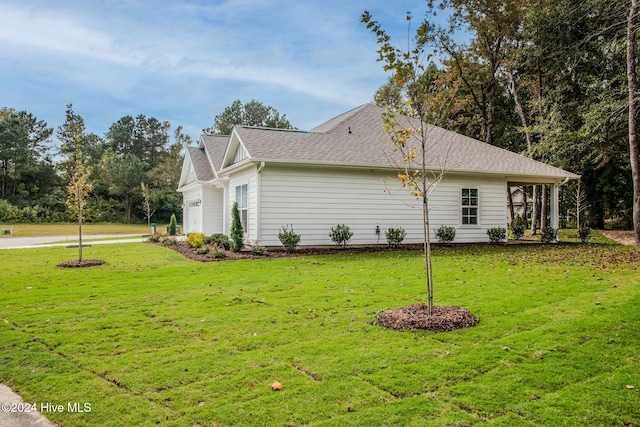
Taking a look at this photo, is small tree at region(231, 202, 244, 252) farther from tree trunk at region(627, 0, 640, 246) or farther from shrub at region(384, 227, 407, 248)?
tree trunk at region(627, 0, 640, 246)

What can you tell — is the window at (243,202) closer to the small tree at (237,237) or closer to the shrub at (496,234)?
the small tree at (237,237)

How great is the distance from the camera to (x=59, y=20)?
12352 mm

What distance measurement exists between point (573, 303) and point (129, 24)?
14464 mm

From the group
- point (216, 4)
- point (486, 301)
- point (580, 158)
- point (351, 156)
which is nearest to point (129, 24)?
point (216, 4)

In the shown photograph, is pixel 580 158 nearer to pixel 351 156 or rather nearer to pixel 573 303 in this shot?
pixel 351 156

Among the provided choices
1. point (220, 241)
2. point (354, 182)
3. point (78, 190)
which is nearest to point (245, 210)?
point (220, 241)

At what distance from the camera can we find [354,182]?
15.2m

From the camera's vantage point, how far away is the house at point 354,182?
14273mm

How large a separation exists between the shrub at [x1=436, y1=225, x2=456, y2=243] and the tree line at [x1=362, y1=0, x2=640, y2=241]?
497cm

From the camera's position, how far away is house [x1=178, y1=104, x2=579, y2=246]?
14.3 metres

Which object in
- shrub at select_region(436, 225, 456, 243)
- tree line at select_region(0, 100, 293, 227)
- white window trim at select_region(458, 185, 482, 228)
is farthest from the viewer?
tree line at select_region(0, 100, 293, 227)

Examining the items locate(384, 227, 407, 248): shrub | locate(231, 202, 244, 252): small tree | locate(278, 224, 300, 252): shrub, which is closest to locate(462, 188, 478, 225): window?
locate(384, 227, 407, 248): shrub

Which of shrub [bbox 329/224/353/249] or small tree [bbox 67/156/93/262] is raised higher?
small tree [bbox 67/156/93/262]

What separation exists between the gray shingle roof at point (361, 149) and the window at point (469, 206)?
1107 millimetres
